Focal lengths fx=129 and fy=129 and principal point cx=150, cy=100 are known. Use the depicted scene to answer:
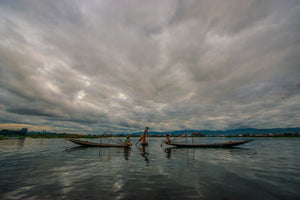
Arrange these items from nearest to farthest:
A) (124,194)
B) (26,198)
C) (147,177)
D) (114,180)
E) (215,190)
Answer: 1. (26,198)
2. (124,194)
3. (215,190)
4. (114,180)
5. (147,177)

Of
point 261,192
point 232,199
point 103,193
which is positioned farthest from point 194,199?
point 103,193

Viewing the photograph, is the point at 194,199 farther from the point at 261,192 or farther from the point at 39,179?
the point at 39,179

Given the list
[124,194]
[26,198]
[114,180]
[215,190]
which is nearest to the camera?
[26,198]

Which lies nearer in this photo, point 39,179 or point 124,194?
point 124,194

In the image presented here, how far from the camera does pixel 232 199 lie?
7684mm

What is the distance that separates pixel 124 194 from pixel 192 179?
6059 mm

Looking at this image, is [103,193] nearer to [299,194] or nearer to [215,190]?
[215,190]

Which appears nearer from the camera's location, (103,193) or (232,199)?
(232,199)

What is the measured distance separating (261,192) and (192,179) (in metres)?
4.58

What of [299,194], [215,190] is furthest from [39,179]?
[299,194]

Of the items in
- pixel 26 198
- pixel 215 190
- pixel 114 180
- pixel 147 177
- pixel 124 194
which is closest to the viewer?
pixel 26 198

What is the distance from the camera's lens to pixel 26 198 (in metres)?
7.55

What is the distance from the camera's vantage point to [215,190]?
29.2 ft

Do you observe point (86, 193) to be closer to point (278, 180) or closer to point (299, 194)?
point (299, 194)
